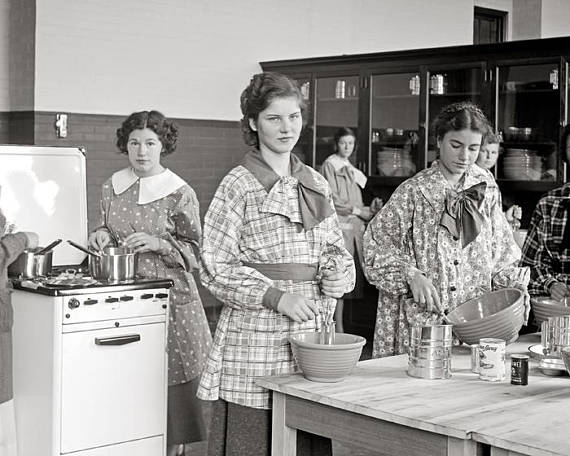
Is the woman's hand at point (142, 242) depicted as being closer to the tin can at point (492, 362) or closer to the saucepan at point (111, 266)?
the saucepan at point (111, 266)

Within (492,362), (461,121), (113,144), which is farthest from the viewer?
(113,144)

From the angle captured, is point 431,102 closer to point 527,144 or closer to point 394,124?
point 394,124

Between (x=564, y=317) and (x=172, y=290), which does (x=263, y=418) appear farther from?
(x=172, y=290)

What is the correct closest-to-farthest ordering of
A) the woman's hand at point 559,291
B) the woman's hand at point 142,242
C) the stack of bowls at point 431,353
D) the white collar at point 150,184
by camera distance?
the stack of bowls at point 431,353, the woman's hand at point 559,291, the woman's hand at point 142,242, the white collar at point 150,184

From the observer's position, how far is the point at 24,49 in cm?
779

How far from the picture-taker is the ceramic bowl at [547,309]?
11.0ft

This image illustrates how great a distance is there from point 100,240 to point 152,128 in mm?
604

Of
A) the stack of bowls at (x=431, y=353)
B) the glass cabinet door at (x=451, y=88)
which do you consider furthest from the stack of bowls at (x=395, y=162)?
the stack of bowls at (x=431, y=353)

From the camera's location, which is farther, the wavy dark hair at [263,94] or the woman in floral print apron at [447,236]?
the woman in floral print apron at [447,236]

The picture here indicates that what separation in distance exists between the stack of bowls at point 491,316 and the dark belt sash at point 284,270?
53 cm

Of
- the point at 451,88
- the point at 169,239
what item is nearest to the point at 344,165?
the point at 451,88

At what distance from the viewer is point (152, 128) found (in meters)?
4.62

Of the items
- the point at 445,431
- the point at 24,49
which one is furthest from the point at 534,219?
the point at 24,49

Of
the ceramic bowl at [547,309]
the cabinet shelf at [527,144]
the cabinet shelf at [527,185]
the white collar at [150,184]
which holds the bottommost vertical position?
the ceramic bowl at [547,309]
